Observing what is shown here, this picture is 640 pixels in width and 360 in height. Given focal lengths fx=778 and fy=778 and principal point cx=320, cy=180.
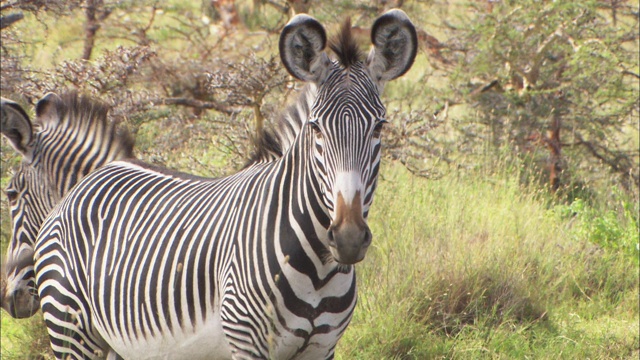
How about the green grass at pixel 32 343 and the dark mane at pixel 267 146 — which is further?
the green grass at pixel 32 343

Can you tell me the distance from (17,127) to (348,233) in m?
2.13

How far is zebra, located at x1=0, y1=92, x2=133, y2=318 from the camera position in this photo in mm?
3974

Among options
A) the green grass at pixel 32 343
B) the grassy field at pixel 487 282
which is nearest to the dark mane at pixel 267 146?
the grassy field at pixel 487 282

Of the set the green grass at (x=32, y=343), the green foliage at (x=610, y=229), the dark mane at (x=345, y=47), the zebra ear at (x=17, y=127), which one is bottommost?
the green grass at (x=32, y=343)

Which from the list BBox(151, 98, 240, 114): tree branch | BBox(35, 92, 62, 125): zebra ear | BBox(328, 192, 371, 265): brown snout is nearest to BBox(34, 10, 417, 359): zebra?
BBox(328, 192, 371, 265): brown snout

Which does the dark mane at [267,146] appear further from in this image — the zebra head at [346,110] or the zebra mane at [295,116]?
the zebra head at [346,110]

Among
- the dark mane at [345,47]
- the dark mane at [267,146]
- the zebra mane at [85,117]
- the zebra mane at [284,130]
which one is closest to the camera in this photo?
the dark mane at [345,47]

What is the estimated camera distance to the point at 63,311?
11.9ft

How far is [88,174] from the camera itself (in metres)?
4.01

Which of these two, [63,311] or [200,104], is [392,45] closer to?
[63,311]

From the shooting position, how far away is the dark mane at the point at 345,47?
3.00 metres

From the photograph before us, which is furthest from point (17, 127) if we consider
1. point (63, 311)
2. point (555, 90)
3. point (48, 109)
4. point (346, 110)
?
point (555, 90)

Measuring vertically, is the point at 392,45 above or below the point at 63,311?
above

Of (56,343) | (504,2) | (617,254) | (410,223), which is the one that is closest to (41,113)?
(56,343)
